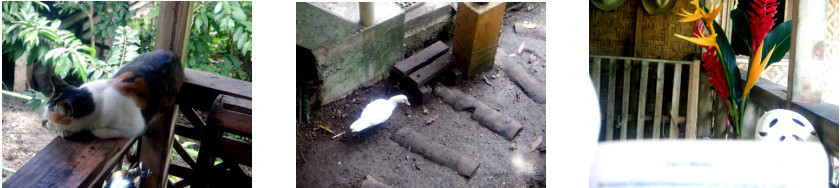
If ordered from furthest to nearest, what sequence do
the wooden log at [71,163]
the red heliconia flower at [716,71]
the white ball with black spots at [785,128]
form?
the red heliconia flower at [716,71] < the white ball with black spots at [785,128] < the wooden log at [71,163]

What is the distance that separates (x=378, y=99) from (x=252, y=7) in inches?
14.9

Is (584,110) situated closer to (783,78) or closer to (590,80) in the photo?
(590,80)

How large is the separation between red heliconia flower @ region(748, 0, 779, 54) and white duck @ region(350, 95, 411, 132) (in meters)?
0.98

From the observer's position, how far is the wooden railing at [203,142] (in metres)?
1.17

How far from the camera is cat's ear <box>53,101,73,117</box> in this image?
1.20m

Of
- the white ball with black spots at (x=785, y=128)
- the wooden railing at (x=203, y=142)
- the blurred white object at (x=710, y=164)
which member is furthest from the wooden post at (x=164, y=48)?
the white ball with black spots at (x=785, y=128)

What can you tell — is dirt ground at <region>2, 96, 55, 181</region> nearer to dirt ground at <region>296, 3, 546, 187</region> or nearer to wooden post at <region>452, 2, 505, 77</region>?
dirt ground at <region>296, 3, 546, 187</region>

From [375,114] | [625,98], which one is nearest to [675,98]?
[625,98]

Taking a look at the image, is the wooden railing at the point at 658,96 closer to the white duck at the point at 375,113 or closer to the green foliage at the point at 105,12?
the white duck at the point at 375,113

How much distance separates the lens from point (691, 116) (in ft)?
5.16

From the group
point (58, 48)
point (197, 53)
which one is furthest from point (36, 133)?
point (197, 53)

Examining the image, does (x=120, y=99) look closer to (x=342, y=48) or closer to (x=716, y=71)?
(x=342, y=48)

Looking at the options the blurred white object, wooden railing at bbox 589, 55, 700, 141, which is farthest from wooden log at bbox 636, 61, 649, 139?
the blurred white object

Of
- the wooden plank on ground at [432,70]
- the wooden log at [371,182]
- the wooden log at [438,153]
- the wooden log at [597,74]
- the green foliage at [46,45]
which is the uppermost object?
the green foliage at [46,45]
